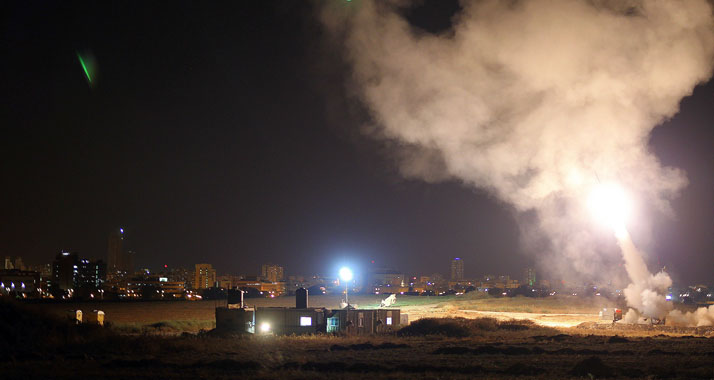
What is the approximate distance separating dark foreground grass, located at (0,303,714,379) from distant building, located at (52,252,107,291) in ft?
515

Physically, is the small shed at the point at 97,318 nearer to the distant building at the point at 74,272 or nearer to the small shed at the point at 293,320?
the small shed at the point at 293,320

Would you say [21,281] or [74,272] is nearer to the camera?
[21,281]

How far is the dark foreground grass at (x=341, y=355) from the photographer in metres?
23.4

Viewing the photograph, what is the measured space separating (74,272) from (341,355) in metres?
180

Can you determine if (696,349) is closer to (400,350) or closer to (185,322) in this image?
(400,350)

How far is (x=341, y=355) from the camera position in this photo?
1155 inches

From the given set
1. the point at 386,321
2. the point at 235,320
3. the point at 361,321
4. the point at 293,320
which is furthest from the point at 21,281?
the point at 361,321

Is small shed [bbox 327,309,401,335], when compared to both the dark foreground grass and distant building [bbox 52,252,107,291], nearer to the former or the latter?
the dark foreground grass

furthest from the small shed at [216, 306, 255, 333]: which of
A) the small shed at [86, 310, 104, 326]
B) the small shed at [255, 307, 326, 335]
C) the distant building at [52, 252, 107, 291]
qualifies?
the distant building at [52, 252, 107, 291]

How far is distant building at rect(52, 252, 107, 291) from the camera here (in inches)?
7271

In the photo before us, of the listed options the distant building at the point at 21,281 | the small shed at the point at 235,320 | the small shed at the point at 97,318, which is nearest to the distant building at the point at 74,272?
the distant building at the point at 21,281

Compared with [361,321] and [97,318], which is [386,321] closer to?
[361,321]

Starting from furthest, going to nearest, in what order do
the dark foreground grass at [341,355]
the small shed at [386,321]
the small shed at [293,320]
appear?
the small shed at [386,321]
the small shed at [293,320]
the dark foreground grass at [341,355]

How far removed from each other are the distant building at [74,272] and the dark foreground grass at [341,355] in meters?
157
